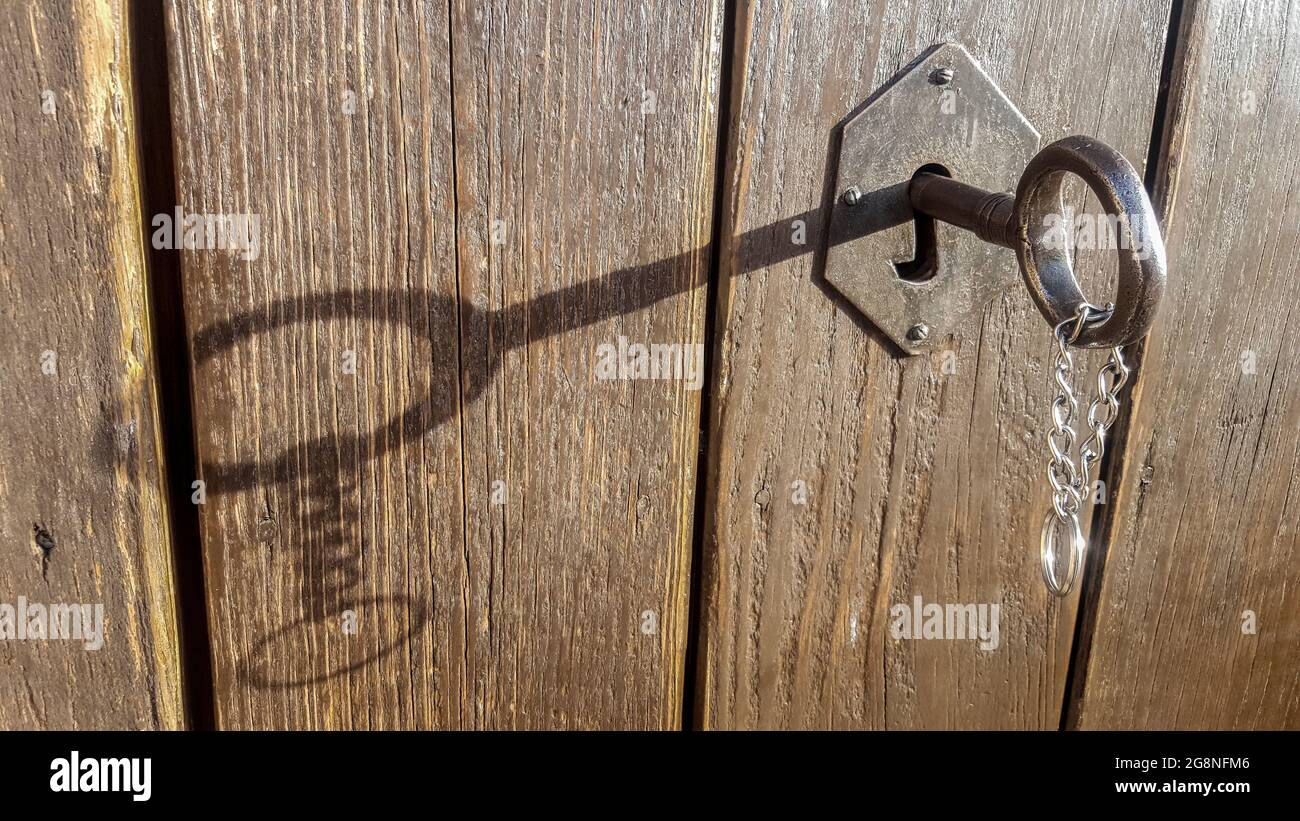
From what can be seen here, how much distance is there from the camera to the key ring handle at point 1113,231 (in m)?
0.42

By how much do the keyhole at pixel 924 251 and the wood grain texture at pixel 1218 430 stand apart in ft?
0.68

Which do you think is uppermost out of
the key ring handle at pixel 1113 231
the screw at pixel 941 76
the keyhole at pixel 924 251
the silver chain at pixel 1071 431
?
the screw at pixel 941 76

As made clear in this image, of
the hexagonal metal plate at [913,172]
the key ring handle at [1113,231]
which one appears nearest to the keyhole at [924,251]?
the hexagonal metal plate at [913,172]

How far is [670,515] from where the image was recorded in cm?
68

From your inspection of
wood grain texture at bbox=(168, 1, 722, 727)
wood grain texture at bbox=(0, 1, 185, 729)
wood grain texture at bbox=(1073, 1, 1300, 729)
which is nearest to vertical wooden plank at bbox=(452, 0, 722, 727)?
wood grain texture at bbox=(168, 1, 722, 727)

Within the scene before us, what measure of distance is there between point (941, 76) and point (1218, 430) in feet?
1.35

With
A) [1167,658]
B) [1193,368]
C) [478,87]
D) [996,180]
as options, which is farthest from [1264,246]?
[478,87]

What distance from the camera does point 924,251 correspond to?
0.65 m

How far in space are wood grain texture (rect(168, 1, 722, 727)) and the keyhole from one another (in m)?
0.17

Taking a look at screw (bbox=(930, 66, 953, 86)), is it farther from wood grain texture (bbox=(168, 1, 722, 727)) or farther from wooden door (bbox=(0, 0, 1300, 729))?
wood grain texture (bbox=(168, 1, 722, 727))

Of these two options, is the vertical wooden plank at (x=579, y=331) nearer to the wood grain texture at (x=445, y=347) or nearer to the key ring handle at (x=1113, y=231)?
the wood grain texture at (x=445, y=347)

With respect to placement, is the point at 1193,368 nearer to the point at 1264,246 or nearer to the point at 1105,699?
the point at 1264,246

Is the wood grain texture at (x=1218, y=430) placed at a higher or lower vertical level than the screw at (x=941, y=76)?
A: lower

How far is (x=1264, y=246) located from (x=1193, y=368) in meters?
0.12
